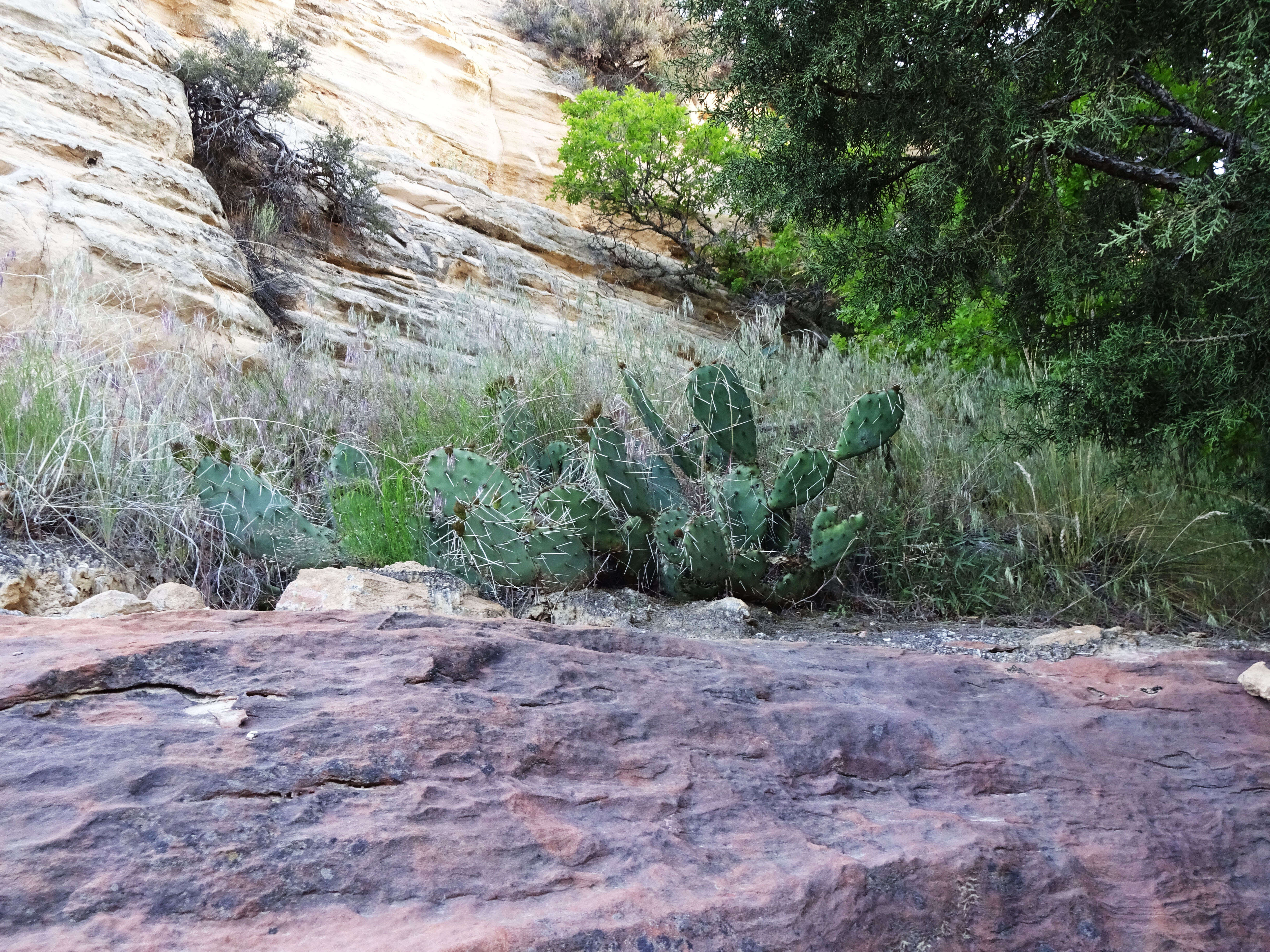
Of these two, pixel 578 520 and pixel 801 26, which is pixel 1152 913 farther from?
pixel 801 26

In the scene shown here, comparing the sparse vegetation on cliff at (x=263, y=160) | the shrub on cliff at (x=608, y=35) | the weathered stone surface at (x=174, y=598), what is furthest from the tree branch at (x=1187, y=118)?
the shrub on cliff at (x=608, y=35)

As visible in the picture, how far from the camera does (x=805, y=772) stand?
1599 millimetres

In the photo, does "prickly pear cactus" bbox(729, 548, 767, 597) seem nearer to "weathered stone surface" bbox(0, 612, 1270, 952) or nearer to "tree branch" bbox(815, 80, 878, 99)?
"weathered stone surface" bbox(0, 612, 1270, 952)

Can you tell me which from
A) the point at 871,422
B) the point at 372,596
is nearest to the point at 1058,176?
the point at 871,422

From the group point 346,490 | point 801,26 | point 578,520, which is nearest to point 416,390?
point 346,490

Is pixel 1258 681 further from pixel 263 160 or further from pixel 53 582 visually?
pixel 263 160

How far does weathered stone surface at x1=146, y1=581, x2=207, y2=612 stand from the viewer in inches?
105

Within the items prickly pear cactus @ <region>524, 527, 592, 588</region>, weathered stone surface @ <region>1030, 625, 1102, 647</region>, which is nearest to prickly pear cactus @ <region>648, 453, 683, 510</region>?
prickly pear cactus @ <region>524, 527, 592, 588</region>

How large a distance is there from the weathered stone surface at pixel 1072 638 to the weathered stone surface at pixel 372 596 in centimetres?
172

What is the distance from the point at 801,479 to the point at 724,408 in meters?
0.41

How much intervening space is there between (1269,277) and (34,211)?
741 centimetres

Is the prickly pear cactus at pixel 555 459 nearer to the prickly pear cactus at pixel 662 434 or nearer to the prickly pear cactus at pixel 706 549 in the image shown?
the prickly pear cactus at pixel 662 434

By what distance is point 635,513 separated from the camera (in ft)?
11.3

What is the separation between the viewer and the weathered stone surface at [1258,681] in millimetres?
2049
